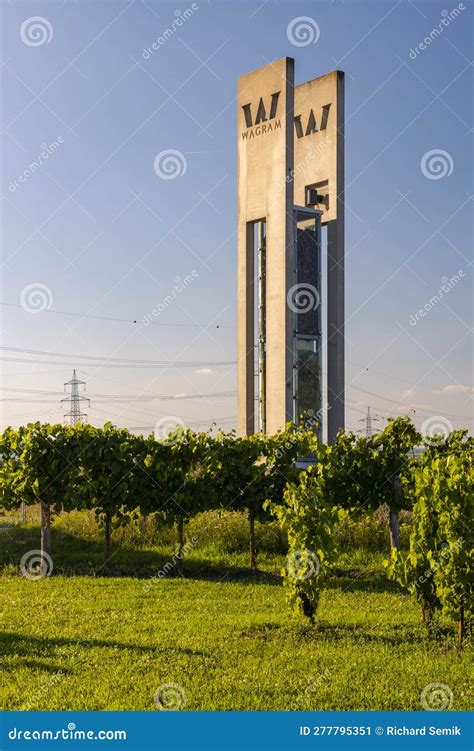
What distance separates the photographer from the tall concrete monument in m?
22.7

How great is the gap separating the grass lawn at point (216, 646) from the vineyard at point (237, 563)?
0.04 metres

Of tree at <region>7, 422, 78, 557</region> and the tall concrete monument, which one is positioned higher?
the tall concrete monument

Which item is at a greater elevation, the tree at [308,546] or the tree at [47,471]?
the tree at [47,471]

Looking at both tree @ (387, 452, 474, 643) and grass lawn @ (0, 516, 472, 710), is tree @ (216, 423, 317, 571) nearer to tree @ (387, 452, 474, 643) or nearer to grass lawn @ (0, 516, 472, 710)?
grass lawn @ (0, 516, 472, 710)

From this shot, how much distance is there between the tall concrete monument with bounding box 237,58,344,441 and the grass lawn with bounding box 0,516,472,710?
916 centimetres

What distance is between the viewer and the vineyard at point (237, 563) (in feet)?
27.8

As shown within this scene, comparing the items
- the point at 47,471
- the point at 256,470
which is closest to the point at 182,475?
the point at 256,470

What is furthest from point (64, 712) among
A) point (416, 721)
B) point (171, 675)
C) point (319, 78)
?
point (319, 78)

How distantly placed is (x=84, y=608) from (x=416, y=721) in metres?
6.28

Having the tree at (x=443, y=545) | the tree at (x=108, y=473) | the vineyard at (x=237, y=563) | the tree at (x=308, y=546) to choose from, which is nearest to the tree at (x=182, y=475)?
the vineyard at (x=237, y=563)

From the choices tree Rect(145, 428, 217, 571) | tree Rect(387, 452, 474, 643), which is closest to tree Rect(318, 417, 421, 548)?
tree Rect(145, 428, 217, 571)

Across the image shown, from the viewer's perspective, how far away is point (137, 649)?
9.09 m

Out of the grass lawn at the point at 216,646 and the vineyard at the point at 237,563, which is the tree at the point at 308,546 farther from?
the grass lawn at the point at 216,646

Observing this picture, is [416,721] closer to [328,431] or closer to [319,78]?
[328,431]
